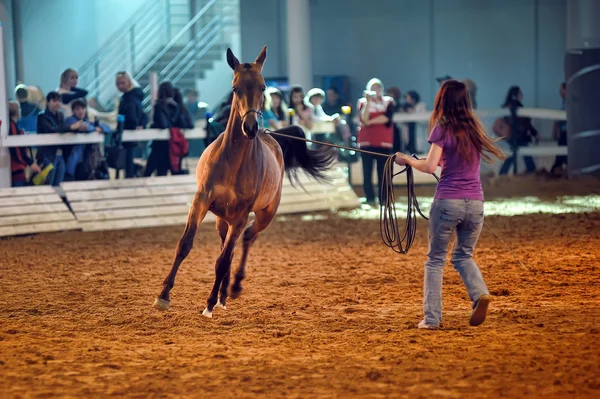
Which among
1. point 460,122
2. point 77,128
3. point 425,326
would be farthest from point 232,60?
point 77,128

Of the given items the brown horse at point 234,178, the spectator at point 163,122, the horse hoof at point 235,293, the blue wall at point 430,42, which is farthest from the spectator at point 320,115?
the blue wall at point 430,42

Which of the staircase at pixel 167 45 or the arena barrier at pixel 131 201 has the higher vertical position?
the staircase at pixel 167 45

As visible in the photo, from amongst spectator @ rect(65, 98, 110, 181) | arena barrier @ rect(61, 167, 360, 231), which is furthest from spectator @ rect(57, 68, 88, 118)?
arena barrier @ rect(61, 167, 360, 231)

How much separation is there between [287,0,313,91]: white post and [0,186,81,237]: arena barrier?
806 centimetres

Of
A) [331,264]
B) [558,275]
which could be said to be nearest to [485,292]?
[558,275]

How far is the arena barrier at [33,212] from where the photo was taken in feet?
40.5

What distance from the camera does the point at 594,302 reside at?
709 cm

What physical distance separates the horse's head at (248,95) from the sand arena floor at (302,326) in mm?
1483

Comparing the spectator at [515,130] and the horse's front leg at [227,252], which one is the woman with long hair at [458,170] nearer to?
the horse's front leg at [227,252]

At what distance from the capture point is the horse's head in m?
7.04

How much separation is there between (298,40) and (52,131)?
8093mm

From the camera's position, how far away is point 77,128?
12672mm

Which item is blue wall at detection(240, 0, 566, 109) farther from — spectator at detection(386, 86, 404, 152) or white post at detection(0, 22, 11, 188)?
white post at detection(0, 22, 11, 188)

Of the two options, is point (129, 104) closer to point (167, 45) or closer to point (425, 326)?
point (425, 326)
